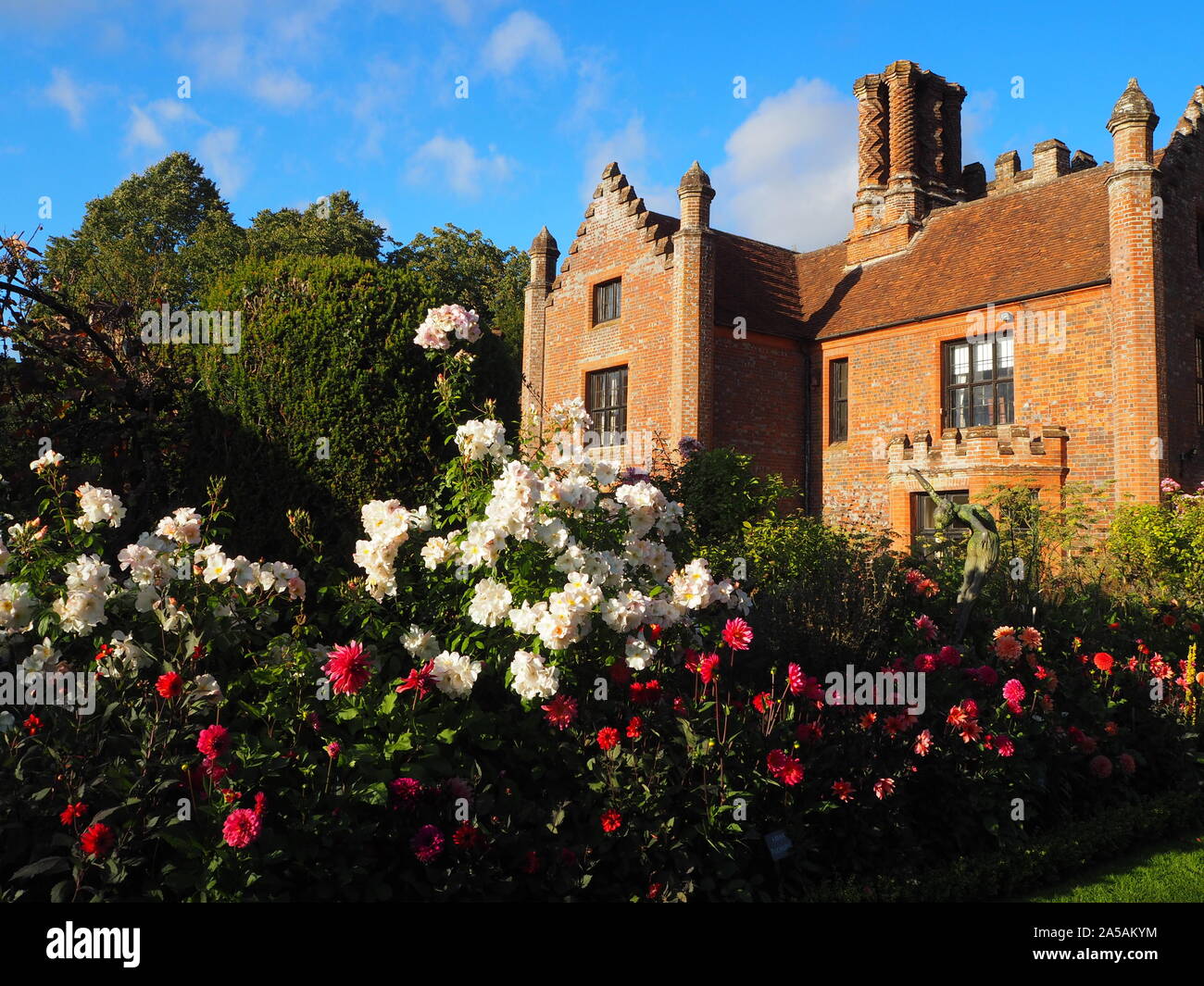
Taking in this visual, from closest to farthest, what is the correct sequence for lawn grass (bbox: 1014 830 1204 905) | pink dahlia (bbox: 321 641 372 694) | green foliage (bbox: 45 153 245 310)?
pink dahlia (bbox: 321 641 372 694)
lawn grass (bbox: 1014 830 1204 905)
green foliage (bbox: 45 153 245 310)

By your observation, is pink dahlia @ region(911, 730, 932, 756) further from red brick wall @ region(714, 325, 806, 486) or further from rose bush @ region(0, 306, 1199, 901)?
red brick wall @ region(714, 325, 806, 486)

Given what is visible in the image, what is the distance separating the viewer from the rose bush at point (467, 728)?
4113 millimetres

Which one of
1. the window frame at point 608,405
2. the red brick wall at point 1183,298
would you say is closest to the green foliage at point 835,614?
the red brick wall at point 1183,298

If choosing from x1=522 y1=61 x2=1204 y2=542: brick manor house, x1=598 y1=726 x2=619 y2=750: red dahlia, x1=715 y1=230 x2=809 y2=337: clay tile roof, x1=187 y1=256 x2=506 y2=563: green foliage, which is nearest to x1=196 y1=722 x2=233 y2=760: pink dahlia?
x1=598 y1=726 x2=619 y2=750: red dahlia

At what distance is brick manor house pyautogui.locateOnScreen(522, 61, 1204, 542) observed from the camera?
17672 millimetres

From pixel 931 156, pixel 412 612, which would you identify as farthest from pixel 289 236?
pixel 412 612

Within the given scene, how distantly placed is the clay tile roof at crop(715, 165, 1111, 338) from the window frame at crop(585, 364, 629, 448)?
2933 millimetres

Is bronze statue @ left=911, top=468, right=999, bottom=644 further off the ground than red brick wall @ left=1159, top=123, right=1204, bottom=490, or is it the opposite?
red brick wall @ left=1159, top=123, right=1204, bottom=490

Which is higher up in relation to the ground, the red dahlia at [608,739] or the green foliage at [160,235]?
the green foliage at [160,235]

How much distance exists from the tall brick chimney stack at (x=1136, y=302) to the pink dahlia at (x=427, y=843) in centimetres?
1617

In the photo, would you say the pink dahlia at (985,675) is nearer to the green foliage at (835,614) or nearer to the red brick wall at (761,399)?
the green foliage at (835,614)

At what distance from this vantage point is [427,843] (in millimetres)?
4227
